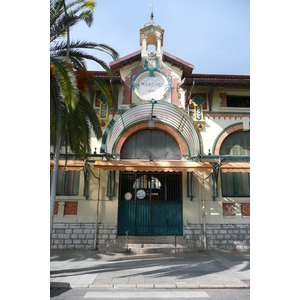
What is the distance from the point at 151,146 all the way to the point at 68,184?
4.49 metres

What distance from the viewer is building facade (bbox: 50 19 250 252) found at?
11.6 m

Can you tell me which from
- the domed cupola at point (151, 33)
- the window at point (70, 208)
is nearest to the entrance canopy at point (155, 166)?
the window at point (70, 208)

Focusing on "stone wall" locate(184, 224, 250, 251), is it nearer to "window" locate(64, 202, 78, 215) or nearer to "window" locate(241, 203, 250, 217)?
"window" locate(241, 203, 250, 217)

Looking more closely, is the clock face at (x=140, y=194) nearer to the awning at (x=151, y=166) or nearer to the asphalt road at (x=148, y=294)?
the awning at (x=151, y=166)

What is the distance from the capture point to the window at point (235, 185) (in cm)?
1241

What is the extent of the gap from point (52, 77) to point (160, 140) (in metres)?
6.84

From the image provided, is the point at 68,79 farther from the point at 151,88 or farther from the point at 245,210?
the point at 245,210

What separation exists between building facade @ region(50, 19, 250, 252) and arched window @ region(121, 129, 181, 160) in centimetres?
5

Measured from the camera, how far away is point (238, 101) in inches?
536

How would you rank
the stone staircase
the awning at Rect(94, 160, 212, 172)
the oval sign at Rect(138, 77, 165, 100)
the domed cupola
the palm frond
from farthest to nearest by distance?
the domed cupola < the oval sign at Rect(138, 77, 165, 100) < the awning at Rect(94, 160, 212, 172) < the stone staircase < the palm frond

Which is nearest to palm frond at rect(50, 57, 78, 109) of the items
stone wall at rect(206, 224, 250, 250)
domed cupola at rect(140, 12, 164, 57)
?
domed cupola at rect(140, 12, 164, 57)

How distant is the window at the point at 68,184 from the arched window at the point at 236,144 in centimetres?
738
